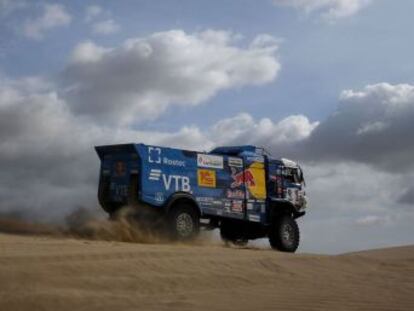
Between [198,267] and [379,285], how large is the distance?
10.3 feet

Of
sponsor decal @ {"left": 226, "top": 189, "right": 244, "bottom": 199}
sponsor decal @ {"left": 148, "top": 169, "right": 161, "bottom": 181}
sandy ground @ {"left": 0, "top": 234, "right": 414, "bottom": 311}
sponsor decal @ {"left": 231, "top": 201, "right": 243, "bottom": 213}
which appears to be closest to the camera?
sandy ground @ {"left": 0, "top": 234, "right": 414, "bottom": 311}

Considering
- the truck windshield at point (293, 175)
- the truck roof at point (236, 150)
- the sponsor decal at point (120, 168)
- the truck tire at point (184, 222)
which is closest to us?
the truck tire at point (184, 222)

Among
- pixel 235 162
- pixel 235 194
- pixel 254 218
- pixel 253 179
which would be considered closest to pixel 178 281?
pixel 235 194

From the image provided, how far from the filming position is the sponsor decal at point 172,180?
17375mm

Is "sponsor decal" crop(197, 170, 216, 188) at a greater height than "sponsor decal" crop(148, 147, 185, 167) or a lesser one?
lesser

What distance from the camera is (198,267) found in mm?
12039

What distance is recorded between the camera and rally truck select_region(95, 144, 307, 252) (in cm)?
1744

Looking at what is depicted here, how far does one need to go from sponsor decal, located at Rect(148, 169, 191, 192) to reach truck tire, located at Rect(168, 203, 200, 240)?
0.45 m

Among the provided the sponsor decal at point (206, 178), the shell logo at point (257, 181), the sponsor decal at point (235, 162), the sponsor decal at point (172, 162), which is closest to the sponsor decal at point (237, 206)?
the shell logo at point (257, 181)

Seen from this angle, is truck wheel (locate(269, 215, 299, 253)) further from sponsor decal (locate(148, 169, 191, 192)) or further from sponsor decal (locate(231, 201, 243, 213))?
sponsor decal (locate(148, 169, 191, 192))

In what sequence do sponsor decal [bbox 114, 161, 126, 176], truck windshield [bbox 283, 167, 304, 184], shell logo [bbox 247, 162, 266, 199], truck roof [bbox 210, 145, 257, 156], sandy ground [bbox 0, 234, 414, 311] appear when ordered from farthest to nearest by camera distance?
truck windshield [bbox 283, 167, 304, 184]
truck roof [bbox 210, 145, 257, 156]
shell logo [bbox 247, 162, 266, 199]
sponsor decal [bbox 114, 161, 126, 176]
sandy ground [bbox 0, 234, 414, 311]

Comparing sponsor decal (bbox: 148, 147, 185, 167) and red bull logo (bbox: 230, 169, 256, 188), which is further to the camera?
red bull logo (bbox: 230, 169, 256, 188)

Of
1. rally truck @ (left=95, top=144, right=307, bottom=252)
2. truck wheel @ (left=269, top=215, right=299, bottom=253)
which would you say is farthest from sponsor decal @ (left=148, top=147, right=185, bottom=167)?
truck wheel @ (left=269, top=215, right=299, bottom=253)

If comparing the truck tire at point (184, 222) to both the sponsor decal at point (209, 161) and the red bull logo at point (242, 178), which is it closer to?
the sponsor decal at point (209, 161)
